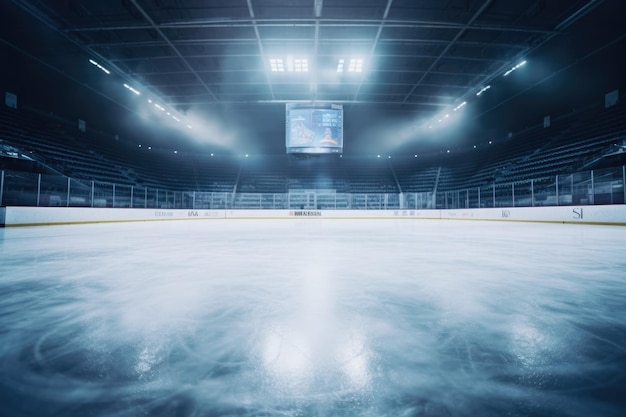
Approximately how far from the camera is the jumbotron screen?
18.4 metres

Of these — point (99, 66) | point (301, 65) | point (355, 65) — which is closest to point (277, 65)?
point (301, 65)

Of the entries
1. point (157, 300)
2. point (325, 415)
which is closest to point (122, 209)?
point (157, 300)

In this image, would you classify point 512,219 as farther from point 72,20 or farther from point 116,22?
point 72,20

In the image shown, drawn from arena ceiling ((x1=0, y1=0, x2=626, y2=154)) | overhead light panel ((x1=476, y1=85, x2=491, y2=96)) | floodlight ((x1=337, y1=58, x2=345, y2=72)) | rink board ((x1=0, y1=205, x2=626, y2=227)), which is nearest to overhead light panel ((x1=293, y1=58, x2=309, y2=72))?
arena ceiling ((x1=0, y1=0, x2=626, y2=154))

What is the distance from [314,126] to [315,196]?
5.71 metres

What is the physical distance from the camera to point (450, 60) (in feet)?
50.1

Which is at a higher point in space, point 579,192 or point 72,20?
point 72,20

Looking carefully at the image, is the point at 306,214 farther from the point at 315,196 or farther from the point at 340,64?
the point at 340,64

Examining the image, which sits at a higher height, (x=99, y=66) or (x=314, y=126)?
(x=99, y=66)

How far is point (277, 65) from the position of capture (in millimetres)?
15086

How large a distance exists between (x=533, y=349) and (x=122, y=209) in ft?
55.6

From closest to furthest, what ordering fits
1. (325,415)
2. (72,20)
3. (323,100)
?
(325,415) → (72,20) → (323,100)

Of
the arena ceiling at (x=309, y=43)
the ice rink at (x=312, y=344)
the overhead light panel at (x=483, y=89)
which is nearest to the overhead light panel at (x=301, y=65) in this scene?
the arena ceiling at (x=309, y=43)

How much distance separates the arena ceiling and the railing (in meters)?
5.98
